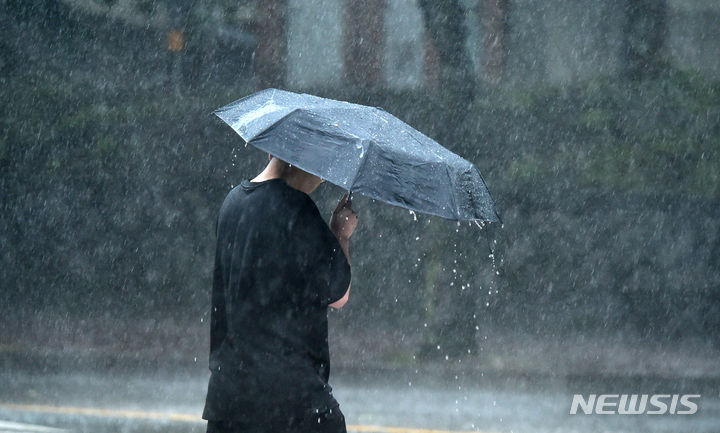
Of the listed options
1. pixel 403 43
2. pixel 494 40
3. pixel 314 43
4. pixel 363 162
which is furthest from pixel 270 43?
pixel 363 162

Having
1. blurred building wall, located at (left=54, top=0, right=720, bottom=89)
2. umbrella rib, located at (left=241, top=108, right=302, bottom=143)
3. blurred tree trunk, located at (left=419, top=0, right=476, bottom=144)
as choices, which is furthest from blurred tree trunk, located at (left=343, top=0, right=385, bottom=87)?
umbrella rib, located at (left=241, top=108, right=302, bottom=143)

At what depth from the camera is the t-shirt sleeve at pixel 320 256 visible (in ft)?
11.0

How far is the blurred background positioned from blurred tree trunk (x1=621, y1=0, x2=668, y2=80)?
28 millimetres

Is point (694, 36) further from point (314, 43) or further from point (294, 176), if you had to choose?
point (294, 176)

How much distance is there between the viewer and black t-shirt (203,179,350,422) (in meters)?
3.33

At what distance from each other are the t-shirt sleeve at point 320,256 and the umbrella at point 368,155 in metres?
0.15

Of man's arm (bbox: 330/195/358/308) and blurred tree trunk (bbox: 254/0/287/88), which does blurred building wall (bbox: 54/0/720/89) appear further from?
man's arm (bbox: 330/195/358/308)

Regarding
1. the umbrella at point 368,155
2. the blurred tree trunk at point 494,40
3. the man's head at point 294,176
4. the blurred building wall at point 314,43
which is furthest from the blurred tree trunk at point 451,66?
the man's head at point 294,176

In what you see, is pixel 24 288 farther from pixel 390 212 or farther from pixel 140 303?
pixel 390 212

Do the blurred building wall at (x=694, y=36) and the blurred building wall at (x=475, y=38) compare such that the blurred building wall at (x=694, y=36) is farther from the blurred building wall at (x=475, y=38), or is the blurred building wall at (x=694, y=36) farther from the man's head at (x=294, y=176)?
the man's head at (x=294, y=176)

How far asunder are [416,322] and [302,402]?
9.62 meters

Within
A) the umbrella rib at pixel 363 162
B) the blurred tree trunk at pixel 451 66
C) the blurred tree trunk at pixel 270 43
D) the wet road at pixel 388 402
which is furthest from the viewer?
the blurred tree trunk at pixel 270 43

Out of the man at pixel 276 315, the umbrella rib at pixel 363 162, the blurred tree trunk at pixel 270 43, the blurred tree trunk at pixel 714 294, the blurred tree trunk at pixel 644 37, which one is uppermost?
the umbrella rib at pixel 363 162

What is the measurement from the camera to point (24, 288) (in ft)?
45.2
